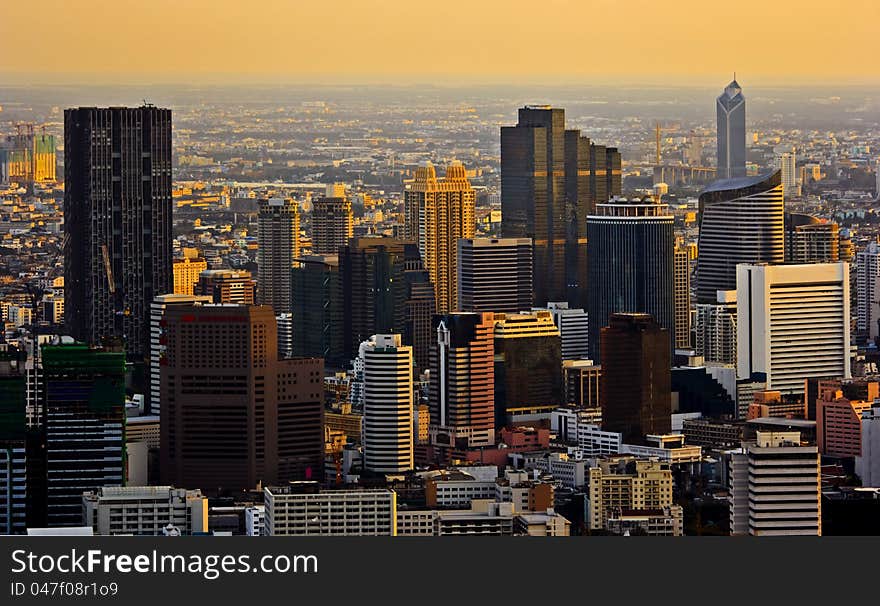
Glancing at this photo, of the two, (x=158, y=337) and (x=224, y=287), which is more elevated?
(x=224, y=287)

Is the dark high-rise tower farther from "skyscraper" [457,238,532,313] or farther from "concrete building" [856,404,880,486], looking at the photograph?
"concrete building" [856,404,880,486]

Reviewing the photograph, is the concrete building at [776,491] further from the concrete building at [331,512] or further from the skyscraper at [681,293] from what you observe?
the skyscraper at [681,293]

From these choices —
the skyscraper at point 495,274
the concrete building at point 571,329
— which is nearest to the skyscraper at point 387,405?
the concrete building at point 571,329

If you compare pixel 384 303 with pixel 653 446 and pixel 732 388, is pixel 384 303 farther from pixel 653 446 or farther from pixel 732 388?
pixel 653 446

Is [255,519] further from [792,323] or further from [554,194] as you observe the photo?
[554,194]

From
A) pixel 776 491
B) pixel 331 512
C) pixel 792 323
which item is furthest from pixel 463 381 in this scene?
pixel 331 512

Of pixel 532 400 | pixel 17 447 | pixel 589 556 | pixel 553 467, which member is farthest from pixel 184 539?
pixel 532 400
